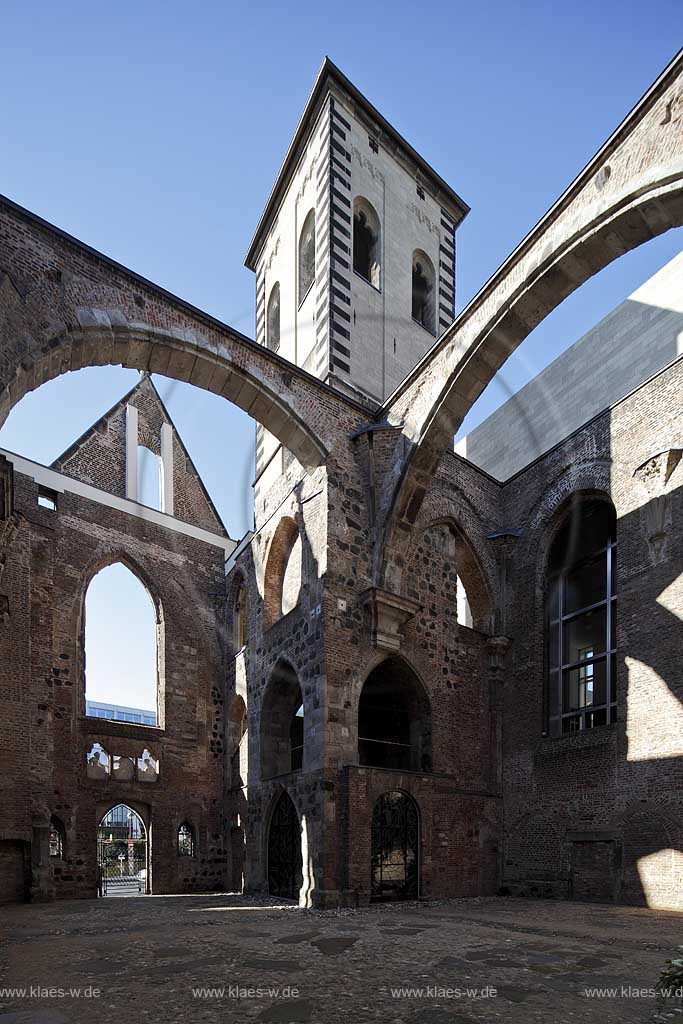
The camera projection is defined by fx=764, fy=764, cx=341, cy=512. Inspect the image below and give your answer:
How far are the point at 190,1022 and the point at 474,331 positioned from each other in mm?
9965

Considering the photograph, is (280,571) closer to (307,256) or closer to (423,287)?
(307,256)

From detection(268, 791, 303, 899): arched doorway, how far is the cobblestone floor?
1817 mm

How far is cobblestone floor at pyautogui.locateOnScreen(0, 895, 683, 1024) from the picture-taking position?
15.8ft

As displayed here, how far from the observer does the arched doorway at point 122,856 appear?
1981cm

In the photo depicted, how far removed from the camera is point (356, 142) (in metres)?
20.0

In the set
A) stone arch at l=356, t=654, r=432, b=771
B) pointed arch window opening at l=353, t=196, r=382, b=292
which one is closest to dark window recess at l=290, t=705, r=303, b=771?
stone arch at l=356, t=654, r=432, b=771

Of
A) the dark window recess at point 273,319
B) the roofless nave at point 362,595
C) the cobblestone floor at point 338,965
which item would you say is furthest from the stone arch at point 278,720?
the dark window recess at point 273,319

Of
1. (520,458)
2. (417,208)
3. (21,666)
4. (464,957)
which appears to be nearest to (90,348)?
(21,666)

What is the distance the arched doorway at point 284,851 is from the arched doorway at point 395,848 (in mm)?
1228

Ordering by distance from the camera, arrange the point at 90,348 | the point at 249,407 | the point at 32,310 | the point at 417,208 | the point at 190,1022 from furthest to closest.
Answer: the point at 417,208 < the point at 249,407 < the point at 90,348 < the point at 32,310 < the point at 190,1022

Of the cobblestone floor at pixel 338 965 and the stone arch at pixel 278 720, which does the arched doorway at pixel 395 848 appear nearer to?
the cobblestone floor at pixel 338 965

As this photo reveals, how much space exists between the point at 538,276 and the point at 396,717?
867 cm

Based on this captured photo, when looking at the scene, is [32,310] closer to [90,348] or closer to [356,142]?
[90,348]

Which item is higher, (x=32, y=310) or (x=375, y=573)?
(x=32, y=310)
